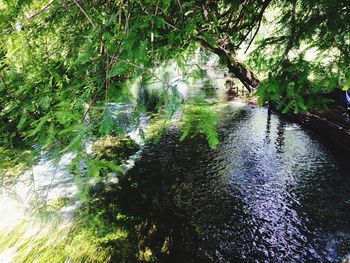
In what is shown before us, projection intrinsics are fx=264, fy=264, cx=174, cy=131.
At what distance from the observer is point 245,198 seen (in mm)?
9820

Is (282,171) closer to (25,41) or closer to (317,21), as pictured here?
(317,21)

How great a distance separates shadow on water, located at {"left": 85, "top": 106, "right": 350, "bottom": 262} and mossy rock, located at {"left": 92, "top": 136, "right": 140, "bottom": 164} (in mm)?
981

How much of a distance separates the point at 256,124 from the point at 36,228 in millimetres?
13330

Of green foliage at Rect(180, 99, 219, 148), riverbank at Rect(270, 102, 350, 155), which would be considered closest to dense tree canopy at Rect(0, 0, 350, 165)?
green foliage at Rect(180, 99, 219, 148)

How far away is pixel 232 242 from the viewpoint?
7820mm

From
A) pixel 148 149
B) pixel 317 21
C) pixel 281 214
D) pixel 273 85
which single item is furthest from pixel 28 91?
pixel 148 149

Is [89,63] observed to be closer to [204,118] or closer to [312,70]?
[204,118]

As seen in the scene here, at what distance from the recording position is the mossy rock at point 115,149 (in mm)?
13328

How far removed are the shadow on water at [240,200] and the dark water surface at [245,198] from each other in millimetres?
30

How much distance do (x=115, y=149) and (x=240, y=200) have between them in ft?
24.3

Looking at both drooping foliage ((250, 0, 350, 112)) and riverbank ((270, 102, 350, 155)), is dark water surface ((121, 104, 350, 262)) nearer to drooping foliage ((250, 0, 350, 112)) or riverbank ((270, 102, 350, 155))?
riverbank ((270, 102, 350, 155))

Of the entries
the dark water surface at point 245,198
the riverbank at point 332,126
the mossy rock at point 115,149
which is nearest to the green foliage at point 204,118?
the dark water surface at point 245,198

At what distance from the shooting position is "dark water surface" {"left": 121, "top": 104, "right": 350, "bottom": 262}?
24.8 ft

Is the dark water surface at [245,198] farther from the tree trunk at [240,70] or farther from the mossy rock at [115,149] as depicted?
the tree trunk at [240,70]
